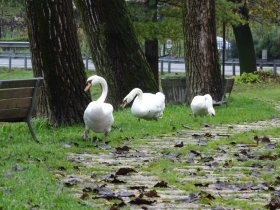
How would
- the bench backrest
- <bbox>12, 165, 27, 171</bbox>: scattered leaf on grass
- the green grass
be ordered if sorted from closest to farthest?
the green grass, <bbox>12, 165, 27, 171</bbox>: scattered leaf on grass, the bench backrest

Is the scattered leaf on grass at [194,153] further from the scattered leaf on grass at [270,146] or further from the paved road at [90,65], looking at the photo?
the paved road at [90,65]

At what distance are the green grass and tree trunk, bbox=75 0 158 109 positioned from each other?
46.7 inches

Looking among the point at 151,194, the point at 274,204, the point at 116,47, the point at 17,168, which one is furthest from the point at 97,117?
the point at 116,47

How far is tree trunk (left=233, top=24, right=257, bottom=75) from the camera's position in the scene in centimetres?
3856

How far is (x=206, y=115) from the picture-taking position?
1619cm

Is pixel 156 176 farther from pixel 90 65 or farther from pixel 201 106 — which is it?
pixel 90 65

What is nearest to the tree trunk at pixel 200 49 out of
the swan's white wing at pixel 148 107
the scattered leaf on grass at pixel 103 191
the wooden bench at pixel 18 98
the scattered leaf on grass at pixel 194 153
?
the swan's white wing at pixel 148 107

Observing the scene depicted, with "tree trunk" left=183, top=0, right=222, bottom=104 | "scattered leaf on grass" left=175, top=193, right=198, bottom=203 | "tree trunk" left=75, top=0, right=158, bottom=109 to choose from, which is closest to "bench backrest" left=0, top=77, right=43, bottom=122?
"scattered leaf on grass" left=175, top=193, right=198, bottom=203

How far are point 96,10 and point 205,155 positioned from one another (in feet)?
29.1

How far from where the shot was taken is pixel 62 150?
1002 cm

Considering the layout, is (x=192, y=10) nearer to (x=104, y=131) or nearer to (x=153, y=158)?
(x=104, y=131)

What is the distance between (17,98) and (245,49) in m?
29.0

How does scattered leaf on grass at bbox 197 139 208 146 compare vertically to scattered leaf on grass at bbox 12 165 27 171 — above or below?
below

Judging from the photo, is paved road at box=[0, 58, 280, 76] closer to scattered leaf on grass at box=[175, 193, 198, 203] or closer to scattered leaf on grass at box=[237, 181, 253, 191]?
scattered leaf on grass at box=[237, 181, 253, 191]
